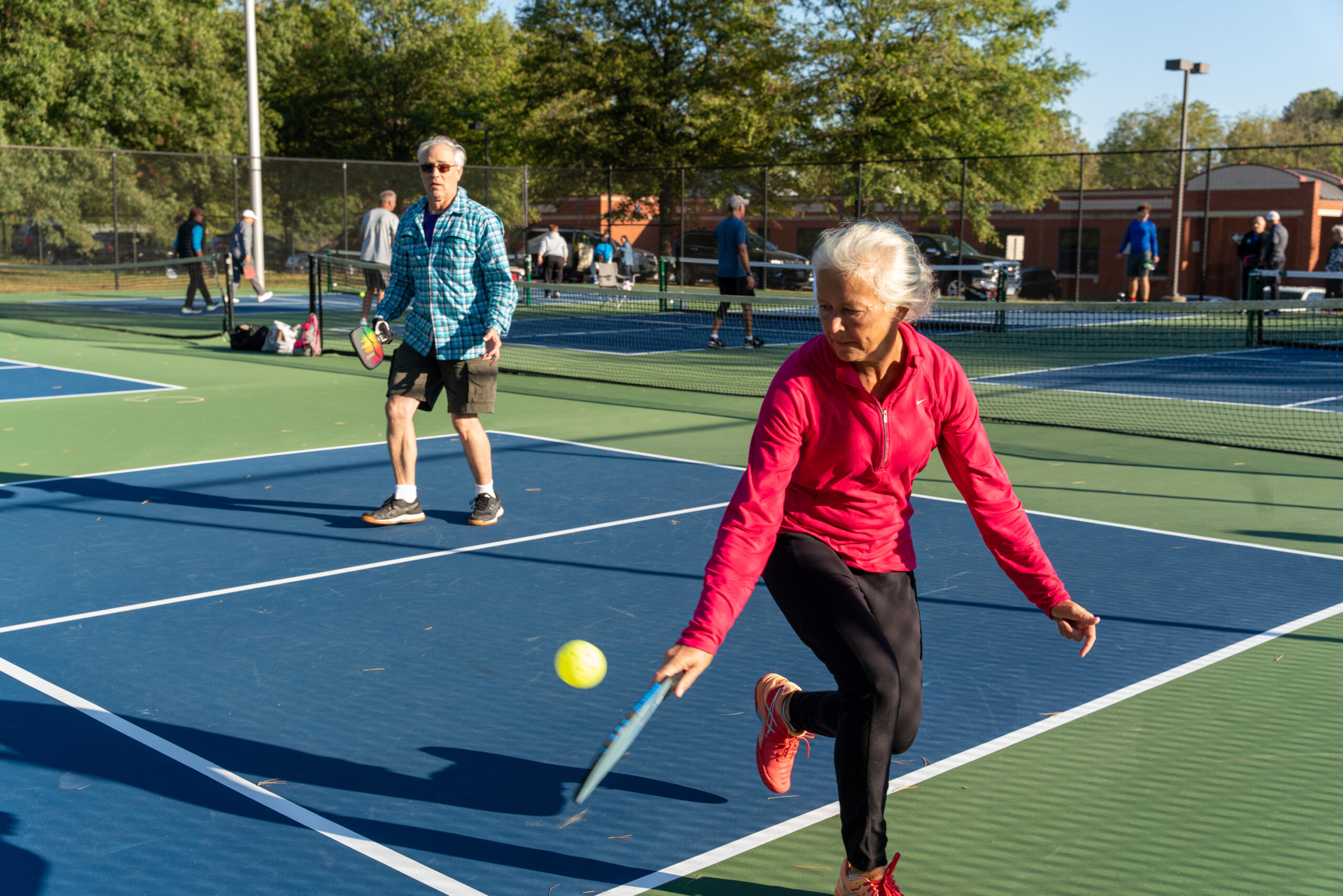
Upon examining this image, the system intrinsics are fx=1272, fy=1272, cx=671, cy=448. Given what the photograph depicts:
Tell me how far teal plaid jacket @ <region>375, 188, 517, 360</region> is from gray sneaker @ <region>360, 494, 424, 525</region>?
0.83 meters

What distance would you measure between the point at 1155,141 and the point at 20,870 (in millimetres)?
87803

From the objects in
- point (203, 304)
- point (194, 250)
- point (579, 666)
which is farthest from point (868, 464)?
point (203, 304)

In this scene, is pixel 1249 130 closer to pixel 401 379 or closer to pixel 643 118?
pixel 643 118

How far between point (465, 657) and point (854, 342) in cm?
242

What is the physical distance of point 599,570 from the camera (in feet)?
19.6

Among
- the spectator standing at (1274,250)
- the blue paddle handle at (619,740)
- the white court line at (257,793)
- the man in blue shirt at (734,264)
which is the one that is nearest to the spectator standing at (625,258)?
the man in blue shirt at (734,264)

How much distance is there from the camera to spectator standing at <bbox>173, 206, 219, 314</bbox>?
71.9ft

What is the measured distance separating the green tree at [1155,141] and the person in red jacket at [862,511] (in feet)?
230

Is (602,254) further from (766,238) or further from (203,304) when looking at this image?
(203,304)

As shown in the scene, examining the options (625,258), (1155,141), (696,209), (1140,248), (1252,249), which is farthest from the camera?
(1155,141)

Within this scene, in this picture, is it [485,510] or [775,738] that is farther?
[485,510]

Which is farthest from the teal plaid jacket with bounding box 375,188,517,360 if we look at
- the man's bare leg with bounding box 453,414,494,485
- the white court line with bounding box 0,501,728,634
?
the white court line with bounding box 0,501,728,634

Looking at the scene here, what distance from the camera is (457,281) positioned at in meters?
6.57

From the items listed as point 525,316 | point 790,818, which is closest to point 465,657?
point 790,818
